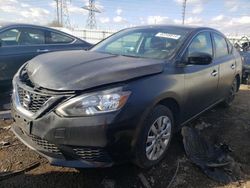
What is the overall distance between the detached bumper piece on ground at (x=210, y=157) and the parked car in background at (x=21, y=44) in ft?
11.4

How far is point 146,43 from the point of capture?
13.4 ft

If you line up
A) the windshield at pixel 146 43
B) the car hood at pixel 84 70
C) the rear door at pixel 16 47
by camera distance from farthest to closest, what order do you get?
the rear door at pixel 16 47 → the windshield at pixel 146 43 → the car hood at pixel 84 70

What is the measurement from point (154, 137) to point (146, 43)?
1.47m

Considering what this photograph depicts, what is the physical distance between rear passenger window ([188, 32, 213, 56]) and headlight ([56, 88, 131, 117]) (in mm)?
1596

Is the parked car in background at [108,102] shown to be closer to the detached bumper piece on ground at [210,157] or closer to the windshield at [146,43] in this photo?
the windshield at [146,43]

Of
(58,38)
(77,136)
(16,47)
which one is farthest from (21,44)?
(77,136)

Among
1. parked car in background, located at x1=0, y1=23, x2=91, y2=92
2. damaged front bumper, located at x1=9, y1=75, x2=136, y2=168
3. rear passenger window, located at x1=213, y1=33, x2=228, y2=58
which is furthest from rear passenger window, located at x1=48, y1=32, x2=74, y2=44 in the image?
damaged front bumper, located at x1=9, y1=75, x2=136, y2=168

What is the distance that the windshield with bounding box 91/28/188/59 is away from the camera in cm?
383

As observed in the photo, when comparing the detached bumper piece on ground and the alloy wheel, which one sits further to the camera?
the detached bumper piece on ground

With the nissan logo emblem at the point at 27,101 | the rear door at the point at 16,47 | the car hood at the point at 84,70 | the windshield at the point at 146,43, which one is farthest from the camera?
the rear door at the point at 16,47

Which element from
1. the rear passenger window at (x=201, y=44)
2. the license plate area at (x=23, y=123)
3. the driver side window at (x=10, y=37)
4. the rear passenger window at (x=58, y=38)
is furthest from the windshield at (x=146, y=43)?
the rear passenger window at (x=58, y=38)

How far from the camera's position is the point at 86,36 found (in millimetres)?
23188

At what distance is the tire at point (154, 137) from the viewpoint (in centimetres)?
297

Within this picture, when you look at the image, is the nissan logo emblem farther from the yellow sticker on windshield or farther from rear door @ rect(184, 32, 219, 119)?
the yellow sticker on windshield
